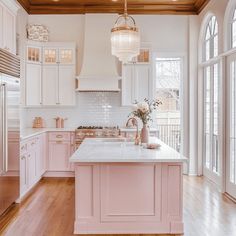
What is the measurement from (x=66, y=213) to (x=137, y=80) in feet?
10.7

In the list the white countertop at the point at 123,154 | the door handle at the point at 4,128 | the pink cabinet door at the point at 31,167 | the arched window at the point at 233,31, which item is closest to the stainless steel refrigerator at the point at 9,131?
the door handle at the point at 4,128

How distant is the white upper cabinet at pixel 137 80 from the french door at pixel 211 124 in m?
1.15

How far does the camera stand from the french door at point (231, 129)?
183 inches

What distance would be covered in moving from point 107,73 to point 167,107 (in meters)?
1.57

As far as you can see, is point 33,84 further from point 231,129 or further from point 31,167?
point 231,129

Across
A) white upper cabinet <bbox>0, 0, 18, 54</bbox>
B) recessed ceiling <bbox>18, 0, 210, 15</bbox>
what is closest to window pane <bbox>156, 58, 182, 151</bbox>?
recessed ceiling <bbox>18, 0, 210, 15</bbox>

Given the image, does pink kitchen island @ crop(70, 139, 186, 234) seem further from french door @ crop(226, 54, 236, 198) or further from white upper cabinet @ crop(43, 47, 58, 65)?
white upper cabinet @ crop(43, 47, 58, 65)

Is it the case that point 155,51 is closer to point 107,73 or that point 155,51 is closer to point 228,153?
point 107,73

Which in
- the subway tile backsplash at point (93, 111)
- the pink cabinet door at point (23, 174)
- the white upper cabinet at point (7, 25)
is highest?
the white upper cabinet at point (7, 25)

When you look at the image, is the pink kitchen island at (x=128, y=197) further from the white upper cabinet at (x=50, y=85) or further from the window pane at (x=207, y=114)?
the white upper cabinet at (x=50, y=85)

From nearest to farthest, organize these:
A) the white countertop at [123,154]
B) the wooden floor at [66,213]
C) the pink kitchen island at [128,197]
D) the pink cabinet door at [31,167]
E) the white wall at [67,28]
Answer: the white countertop at [123,154] → the pink kitchen island at [128,197] → the wooden floor at [66,213] → the pink cabinet door at [31,167] → the white wall at [67,28]

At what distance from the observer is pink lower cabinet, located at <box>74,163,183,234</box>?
3.29 m

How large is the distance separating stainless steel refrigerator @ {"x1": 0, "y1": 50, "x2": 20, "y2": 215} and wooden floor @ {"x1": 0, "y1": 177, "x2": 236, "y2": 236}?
31cm

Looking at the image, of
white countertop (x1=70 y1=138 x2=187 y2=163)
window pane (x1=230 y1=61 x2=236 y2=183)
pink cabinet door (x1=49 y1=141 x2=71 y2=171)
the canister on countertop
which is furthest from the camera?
the canister on countertop
